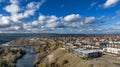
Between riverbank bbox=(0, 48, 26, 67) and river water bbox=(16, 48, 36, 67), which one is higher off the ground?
riverbank bbox=(0, 48, 26, 67)

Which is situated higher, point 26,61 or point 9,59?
point 9,59

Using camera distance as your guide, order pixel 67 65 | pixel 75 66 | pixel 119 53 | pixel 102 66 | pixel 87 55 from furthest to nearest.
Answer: pixel 119 53, pixel 87 55, pixel 67 65, pixel 75 66, pixel 102 66

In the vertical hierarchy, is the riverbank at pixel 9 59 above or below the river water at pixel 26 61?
above

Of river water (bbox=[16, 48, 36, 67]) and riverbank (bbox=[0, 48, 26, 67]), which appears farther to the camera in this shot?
river water (bbox=[16, 48, 36, 67])

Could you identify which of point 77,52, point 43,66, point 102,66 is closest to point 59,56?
point 77,52

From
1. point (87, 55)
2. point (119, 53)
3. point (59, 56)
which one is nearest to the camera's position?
point (87, 55)

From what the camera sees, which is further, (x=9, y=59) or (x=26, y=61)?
(x=26, y=61)

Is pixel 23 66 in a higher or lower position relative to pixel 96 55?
lower

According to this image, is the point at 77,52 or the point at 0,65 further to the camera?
the point at 77,52

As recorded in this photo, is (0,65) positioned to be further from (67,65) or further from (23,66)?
(67,65)

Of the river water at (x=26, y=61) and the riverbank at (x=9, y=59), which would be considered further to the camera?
the river water at (x=26, y=61)

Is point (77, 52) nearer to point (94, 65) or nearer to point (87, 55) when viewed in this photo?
point (87, 55)
